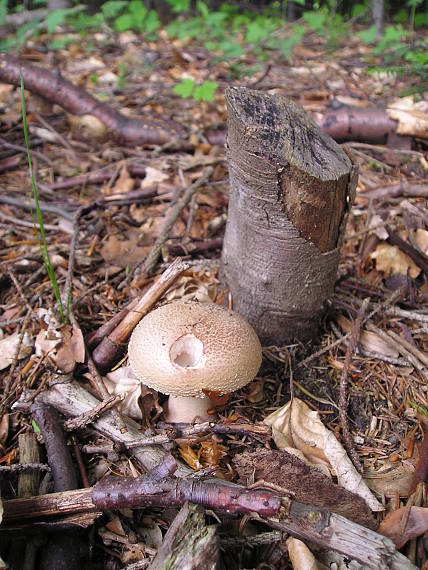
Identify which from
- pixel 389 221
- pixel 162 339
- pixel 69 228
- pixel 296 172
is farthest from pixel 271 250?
pixel 69 228

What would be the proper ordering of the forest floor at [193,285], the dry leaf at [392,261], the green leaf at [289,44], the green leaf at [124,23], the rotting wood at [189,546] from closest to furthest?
the rotting wood at [189,546] → the forest floor at [193,285] → the dry leaf at [392,261] → the green leaf at [289,44] → the green leaf at [124,23]

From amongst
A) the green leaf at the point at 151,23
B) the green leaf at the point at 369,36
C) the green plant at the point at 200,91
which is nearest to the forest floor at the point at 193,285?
the green plant at the point at 200,91

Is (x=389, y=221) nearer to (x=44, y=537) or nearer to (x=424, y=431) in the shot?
(x=424, y=431)

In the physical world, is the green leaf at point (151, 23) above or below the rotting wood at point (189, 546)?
above

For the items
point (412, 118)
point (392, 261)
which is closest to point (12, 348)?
point (392, 261)

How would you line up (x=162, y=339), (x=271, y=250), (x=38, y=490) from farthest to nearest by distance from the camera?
(x=271, y=250), (x=162, y=339), (x=38, y=490)

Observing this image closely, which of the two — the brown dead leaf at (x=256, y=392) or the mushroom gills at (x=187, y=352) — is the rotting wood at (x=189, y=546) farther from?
the brown dead leaf at (x=256, y=392)

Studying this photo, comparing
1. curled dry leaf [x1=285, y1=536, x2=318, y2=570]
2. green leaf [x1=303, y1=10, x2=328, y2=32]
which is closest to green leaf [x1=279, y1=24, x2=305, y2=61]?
green leaf [x1=303, y1=10, x2=328, y2=32]
